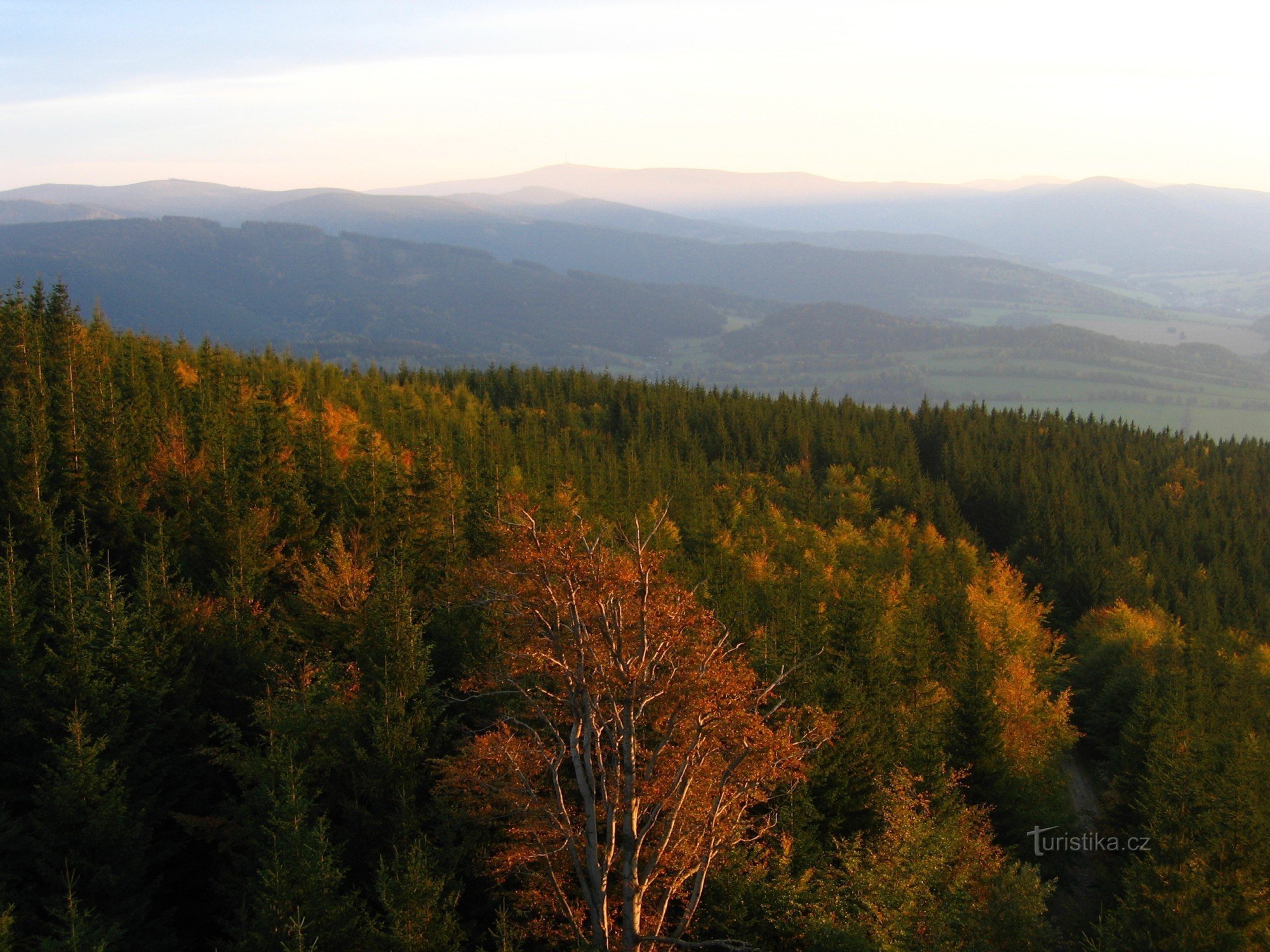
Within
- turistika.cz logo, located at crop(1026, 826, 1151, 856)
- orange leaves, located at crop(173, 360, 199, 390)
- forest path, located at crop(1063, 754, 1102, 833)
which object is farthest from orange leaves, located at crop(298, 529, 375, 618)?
orange leaves, located at crop(173, 360, 199, 390)

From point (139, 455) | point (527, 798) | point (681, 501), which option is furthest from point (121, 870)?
point (681, 501)

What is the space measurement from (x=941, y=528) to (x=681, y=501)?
3504 centimetres

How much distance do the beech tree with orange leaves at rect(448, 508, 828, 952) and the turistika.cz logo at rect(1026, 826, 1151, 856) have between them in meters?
18.2

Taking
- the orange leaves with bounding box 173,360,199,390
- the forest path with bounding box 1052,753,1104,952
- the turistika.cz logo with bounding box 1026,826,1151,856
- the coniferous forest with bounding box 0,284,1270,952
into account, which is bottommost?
the forest path with bounding box 1052,753,1104,952

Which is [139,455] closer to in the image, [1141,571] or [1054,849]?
[1054,849]

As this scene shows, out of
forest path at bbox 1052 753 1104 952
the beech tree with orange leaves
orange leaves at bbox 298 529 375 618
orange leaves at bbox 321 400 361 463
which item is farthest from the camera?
orange leaves at bbox 321 400 361 463

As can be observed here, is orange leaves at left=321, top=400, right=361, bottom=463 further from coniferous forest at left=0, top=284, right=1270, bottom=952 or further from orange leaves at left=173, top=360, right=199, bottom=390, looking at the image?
orange leaves at left=173, top=360, right=199, bottom=390

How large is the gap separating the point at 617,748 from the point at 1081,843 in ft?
A: 93.2

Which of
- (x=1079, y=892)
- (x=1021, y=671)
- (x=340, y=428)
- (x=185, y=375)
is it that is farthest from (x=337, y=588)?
(x=185, y=375)

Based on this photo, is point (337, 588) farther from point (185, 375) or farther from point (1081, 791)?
point (185, 375)

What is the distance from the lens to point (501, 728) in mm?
26438

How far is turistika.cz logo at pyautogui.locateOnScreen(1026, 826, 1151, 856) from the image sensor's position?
34.9 m

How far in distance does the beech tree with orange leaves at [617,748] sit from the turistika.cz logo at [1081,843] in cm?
1819

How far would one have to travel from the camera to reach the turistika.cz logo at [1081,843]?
114 feet
